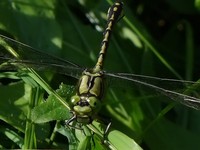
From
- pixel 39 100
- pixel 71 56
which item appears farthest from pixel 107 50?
pixel 39 100

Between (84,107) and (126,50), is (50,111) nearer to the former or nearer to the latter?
(84,107)

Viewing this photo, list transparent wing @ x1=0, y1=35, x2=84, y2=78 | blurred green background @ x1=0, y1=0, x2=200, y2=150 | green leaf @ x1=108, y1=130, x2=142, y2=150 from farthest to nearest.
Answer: blurred green background @ x1=0, y1=0, x2=200, y2=150, transparent wing @ x1=0, y1=35, x2=84, y2=78, green leaf @ x1=108, y1=130, x2=142, y2=150

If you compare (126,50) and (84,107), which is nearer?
(84,107)

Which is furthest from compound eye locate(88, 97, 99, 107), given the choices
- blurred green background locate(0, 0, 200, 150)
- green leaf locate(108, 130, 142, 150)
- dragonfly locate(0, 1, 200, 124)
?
blurred green background locate(0, 0, 200, 150)

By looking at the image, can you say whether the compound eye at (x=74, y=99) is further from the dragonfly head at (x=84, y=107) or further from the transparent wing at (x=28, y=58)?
the transparent wing at (x=28, y=58)

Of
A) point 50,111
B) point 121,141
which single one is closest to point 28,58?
point 50,111

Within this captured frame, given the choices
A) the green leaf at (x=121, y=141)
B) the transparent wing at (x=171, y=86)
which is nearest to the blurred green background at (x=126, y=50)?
the transparent wing at (x=171, y=86)

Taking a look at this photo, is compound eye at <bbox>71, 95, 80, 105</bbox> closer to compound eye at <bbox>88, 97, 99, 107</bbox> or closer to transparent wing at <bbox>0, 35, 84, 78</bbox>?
compound eye at <bbox>88, 97, 99, 107</bbox>

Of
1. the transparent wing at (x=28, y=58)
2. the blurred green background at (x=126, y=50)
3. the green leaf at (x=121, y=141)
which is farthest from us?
the blurred green background at (x=126, y=50)
